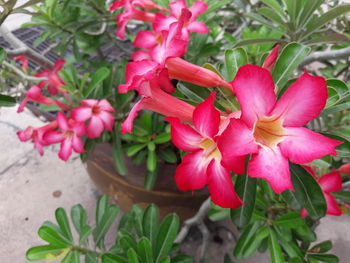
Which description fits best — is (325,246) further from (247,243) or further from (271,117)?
(271,117)

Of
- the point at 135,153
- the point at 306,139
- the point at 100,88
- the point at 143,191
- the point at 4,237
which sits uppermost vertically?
the point at 306,139

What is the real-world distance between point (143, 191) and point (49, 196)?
0.76 m

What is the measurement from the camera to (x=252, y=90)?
0.35 m

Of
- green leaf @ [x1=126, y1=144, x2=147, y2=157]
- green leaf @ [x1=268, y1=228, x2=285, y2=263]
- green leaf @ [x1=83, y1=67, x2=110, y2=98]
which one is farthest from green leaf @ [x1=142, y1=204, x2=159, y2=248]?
green leaf @ [x1=83, y1=67, x2=110, y2=98]

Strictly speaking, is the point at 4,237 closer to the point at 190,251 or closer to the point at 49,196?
the point at 49,196

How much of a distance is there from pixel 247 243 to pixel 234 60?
1.81ft

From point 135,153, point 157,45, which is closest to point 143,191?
point 135,153

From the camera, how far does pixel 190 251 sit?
1.41 m

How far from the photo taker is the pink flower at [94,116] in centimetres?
86

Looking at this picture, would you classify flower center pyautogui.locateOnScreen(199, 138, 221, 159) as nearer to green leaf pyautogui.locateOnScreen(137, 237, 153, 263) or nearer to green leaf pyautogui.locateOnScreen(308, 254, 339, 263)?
green leaf pyautogui.locateOnScreen(137, 237, 153, 263)

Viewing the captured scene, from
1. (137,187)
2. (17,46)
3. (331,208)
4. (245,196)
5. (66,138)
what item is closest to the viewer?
(245,196)

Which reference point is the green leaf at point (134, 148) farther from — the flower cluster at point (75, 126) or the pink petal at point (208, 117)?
the pink petal at point (208, 117)

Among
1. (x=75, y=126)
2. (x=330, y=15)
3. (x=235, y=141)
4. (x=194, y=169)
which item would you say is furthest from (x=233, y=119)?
(x=75, y=126)

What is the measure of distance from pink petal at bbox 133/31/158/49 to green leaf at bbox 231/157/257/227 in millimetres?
468
